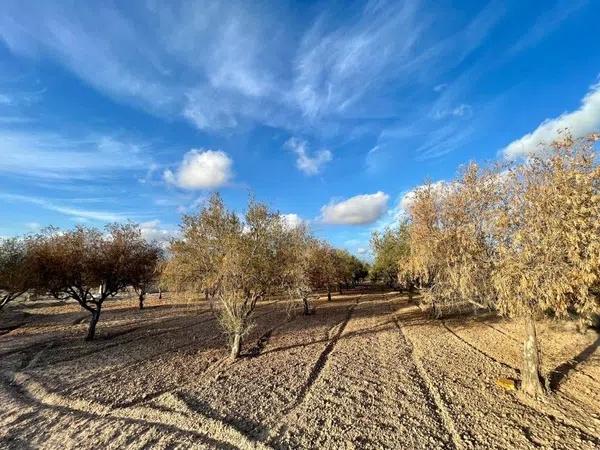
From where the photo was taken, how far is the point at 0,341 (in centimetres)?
1933

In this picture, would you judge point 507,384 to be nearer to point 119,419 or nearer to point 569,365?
point 569,365

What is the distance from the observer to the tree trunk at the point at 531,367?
9211mm

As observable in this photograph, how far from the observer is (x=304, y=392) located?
975 centimetres

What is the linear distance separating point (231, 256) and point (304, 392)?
5.70 m

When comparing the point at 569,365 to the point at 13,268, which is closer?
the point at 569,365

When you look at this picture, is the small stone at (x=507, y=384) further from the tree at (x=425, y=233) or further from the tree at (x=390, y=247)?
the tree at (x=390, y=247)

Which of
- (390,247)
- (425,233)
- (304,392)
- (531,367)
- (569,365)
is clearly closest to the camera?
(531,367)

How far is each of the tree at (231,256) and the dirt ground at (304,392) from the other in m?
2.80

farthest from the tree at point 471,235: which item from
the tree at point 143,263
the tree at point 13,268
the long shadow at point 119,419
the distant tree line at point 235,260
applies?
the tree at point 13,268

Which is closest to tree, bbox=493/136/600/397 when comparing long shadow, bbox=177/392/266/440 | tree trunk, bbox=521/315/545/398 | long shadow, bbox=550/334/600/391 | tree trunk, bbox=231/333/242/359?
tree trunk, bbox=521/315/545/398

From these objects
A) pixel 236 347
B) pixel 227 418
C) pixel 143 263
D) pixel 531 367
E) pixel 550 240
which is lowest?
pixel 227 418

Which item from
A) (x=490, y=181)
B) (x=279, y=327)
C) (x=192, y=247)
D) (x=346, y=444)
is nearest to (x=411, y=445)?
(x=346, y=444)

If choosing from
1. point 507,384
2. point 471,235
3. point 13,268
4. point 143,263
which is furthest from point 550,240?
point 13,268

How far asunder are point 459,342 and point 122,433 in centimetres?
1461
